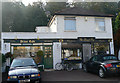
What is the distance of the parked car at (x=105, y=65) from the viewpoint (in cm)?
912

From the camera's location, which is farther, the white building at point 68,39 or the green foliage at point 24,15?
the green foliage at point 24,15

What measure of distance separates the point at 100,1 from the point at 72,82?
22.6 m

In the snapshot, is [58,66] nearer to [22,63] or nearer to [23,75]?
[22,63]

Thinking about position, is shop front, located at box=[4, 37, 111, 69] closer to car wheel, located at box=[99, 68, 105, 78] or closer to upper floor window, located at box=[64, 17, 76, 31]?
upper floor window, located at box=[64, 17, 76, 31]

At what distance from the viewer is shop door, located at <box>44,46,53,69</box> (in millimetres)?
14734

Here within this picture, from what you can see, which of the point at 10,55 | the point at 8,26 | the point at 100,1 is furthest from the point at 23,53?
the point at 100,1

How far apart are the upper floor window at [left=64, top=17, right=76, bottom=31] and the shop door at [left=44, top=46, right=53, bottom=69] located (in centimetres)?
292

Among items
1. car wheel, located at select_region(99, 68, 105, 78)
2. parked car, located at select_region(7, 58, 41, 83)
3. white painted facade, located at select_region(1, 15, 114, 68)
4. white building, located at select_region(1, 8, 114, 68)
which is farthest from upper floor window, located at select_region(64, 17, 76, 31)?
parked car, located at select_region(7, 58, 41, 83)

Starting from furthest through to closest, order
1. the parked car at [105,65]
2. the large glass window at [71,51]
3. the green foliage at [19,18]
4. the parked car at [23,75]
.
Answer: the green foliage at [19,18], the large glass window at [71,51], the parked car at [105,65], the parked car at [23,75]

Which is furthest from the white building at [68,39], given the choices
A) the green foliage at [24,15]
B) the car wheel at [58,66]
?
the green foliage at [24,15]

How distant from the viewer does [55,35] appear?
14922 mm

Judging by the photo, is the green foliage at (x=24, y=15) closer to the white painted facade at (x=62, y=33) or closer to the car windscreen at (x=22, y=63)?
the white painted facade at (x=62, y=33)

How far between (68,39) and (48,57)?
9.29 ft

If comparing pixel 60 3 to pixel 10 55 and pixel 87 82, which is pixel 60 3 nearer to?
pixel 10 55
